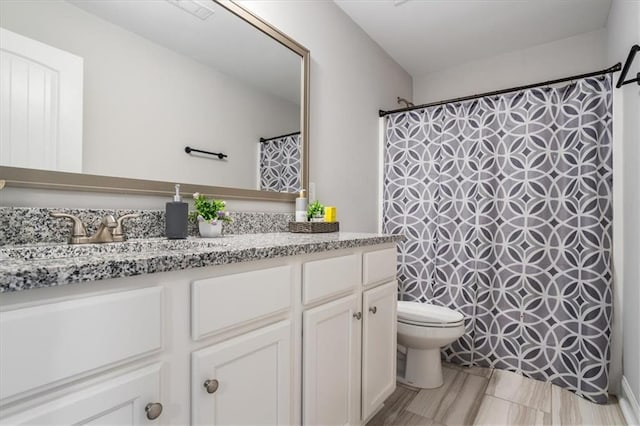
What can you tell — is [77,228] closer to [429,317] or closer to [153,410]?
[153,410]

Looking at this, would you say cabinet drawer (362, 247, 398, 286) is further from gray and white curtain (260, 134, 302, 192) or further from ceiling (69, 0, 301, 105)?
ceiling (69, 0, 301, 105)

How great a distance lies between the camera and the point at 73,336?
1.96 ft

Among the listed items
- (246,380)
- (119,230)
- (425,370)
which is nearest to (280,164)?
(119,230)

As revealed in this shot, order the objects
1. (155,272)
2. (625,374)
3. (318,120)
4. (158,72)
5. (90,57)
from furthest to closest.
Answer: (318,120)
(625,374)
(158,72)
(90,57)
(155,272)

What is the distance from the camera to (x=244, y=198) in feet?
5.26

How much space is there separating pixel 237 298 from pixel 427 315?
4.96ft

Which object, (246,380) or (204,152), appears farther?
(204,152)

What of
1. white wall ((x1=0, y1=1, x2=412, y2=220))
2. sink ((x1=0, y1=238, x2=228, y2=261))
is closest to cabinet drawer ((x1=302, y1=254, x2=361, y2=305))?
sink ((x1=0, y1=238, x2=228, y2=261))

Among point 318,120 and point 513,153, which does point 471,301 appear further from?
point 318,120

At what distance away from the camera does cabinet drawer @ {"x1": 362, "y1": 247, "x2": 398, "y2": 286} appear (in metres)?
1.43

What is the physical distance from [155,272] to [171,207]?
522 millimetres

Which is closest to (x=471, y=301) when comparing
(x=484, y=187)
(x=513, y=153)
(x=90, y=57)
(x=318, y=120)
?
(x=484, y=187)

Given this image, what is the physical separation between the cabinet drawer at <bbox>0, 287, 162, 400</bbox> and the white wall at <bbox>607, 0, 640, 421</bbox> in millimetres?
2030

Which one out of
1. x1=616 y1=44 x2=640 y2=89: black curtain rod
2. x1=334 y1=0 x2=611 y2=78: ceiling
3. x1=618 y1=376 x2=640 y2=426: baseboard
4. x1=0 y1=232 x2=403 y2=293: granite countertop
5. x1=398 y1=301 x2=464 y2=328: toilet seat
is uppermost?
x1=334 y1=0 x2=611 y2=78: ceiling
